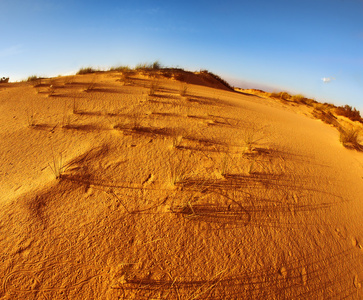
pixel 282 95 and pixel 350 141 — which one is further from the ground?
pixel 282 95

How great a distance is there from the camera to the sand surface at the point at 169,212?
5.97 ft

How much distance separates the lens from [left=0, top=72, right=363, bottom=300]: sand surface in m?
1.82

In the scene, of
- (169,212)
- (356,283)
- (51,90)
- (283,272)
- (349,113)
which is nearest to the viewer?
(283,272)

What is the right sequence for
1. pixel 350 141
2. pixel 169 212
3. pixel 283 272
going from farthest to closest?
1. pixel 350 141
2. pixel 169 212
3. pixel 283 272

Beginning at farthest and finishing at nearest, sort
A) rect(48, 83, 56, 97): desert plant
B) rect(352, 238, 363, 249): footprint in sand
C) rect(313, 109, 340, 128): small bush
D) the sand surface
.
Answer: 1. rect(313, 109, 340, 128): small bush
2. rect(48, 83, 56, 97): desert plant
3. rect(352, 238, 363, 249): footprint in sand
4. the sand surface

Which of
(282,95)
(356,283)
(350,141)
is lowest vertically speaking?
(356,283)

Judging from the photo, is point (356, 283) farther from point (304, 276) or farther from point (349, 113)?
point (349, 113)

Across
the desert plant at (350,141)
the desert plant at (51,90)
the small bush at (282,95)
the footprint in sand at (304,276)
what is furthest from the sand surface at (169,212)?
the small bush at (282,95)

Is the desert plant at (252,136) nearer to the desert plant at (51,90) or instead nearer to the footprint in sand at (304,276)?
the footprint in sand at (304,276)

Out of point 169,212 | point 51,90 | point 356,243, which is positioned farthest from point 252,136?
point 51,90

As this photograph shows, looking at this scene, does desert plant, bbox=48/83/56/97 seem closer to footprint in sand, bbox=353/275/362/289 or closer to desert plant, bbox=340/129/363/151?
footprint in sand, bbox=353/275/362/289

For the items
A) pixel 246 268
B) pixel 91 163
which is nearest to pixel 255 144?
pixel 246 268

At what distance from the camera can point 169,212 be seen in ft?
7.70

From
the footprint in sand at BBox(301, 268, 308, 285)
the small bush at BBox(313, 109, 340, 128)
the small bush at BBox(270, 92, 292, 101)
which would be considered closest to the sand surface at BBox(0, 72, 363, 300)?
the footprint in sand at BBox(301, 268, 308, 285)
